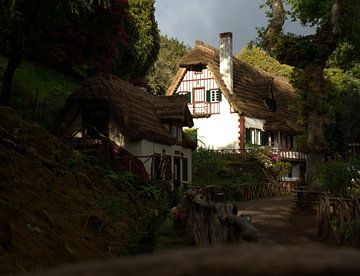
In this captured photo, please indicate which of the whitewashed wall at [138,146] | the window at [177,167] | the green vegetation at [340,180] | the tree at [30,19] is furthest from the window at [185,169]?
the green vegetation at [340,180]

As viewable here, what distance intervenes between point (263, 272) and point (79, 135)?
2813 centimetres

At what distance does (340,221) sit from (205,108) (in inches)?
1301

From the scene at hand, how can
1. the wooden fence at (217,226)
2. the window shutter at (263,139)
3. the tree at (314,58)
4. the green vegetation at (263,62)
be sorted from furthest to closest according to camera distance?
the green vegetation at (263,62) < the window shutter at (263,139) < the tree at (314,58) < the wooden fence at (217,226)

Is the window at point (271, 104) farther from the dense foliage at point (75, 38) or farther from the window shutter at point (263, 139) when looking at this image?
the dense foliage at point (75, 38)

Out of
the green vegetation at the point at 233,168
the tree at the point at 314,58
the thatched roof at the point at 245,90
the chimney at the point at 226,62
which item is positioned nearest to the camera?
the tree at the point at 314,58

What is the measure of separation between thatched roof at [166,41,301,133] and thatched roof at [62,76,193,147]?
13.3 m

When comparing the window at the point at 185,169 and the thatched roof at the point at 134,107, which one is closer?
the thatched roof at the point at 134,107

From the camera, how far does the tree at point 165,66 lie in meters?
58.4

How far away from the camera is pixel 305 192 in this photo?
68.1 feet

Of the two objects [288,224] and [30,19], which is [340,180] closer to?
[288,224]

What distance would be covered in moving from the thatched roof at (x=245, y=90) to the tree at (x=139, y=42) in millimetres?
3512

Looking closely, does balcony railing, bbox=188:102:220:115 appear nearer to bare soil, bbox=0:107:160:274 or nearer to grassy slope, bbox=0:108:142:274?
bare soil, bbox=0:107:160:274

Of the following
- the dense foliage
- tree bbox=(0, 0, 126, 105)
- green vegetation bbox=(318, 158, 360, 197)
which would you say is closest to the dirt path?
green vegetation bbox=(318, 158, 360, 197)

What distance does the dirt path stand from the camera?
13746 mm
